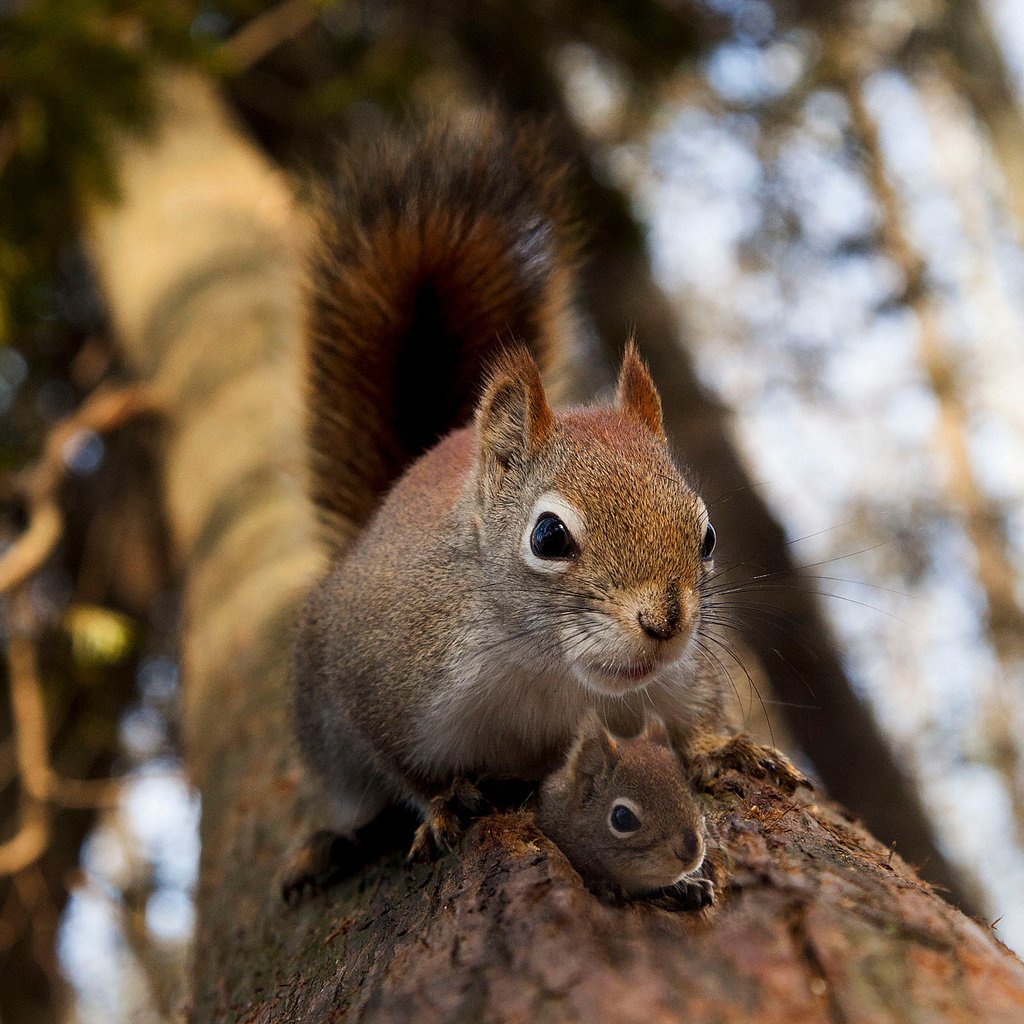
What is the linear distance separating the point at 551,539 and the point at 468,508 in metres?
0.27

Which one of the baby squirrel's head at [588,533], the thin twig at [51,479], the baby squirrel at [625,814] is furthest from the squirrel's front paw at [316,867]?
the thin twig at [51,479]

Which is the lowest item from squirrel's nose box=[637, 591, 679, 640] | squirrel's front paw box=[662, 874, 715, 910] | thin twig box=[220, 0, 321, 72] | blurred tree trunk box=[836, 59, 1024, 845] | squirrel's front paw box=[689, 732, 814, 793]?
blurred tree trunk box=[836, 59, 1024, 845]

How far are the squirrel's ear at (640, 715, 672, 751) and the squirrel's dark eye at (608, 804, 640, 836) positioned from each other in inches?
7.5


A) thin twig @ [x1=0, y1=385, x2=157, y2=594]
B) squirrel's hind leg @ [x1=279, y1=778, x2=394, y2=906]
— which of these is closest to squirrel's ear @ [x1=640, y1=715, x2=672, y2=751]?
squirrel's hind leg @ [x1=279, y1=778, x2=394, y2=906]

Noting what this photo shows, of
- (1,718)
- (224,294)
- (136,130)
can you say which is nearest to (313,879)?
(224,294)

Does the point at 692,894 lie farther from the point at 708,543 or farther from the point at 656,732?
the point at 708,543

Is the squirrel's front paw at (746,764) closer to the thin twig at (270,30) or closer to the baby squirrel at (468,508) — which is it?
the baby squirrel at (468,508)

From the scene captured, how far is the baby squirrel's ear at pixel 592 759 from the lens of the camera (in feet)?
4.84

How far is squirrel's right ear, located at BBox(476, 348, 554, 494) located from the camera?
1.66m

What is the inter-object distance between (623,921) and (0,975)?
4.00 metres

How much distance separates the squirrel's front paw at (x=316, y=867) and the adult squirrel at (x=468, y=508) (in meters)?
0.08

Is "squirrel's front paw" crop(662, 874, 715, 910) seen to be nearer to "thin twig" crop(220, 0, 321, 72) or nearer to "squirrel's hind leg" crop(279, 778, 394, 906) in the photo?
"squirrel's hind leg" crop(279, 778, 394, 906)

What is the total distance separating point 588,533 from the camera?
1481 mm

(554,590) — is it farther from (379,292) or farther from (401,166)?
(401,166)
